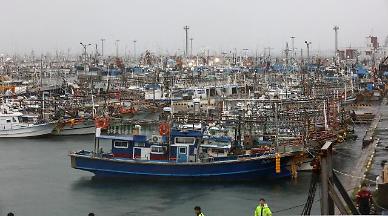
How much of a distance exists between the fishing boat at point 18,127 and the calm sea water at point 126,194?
6.09 metres

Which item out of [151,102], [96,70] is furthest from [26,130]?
[96,70]

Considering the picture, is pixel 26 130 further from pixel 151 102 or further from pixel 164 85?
pixel 164 85

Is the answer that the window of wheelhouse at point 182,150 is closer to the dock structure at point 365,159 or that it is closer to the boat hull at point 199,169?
the boat hull at point 199,169

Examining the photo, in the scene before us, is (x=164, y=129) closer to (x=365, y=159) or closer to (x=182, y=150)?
(x=182, y=150)

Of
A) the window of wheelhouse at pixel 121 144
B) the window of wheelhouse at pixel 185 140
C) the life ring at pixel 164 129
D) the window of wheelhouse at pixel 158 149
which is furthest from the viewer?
the window of wheelhouse at pixel 121 144

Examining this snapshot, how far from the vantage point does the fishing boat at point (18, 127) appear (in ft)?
76.7

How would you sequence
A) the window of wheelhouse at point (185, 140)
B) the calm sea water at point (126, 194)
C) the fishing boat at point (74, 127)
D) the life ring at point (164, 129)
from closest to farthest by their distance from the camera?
1. the calm sea water at point (126, 194)
2. the life ring at point (164, 129)
3. the window of wheelhouse at point (185, 140)
4. the fishing boat at point (74, 127)

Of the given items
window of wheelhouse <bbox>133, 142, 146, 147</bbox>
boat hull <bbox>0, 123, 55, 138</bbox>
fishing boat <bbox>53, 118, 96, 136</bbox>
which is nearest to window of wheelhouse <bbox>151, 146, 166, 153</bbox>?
window of wheelhouse <bbox>133, 142, 146, 147</bbox>

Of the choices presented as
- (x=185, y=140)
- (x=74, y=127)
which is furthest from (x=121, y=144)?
(x=74, y=127)

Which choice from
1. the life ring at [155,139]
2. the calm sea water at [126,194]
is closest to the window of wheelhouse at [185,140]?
the life ring at [155,139]

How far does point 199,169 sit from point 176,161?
61cm

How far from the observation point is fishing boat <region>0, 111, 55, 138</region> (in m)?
23.4

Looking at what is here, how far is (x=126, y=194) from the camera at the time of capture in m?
13.9

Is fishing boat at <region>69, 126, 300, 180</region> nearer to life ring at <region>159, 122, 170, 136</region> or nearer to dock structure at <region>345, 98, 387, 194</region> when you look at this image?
life ring at <region>159, 122, 170, 136</region>
